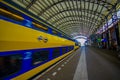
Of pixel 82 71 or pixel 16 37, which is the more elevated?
pixel 16 37

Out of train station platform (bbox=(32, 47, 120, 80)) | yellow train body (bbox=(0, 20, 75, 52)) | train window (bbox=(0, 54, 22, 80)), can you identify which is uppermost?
yellow train body (bbox=(0, 20, 75, 52))

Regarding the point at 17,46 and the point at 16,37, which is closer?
the point at 16,37

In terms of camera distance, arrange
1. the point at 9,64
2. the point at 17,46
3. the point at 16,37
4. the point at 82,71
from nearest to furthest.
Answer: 1. the point at 9,64
2. the point at 16,37
3. the point at 17,46
4. the point at 82,71

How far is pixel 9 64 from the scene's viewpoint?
20.0 feet

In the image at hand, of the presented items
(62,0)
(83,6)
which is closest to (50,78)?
(62,0)

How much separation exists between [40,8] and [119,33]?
18.5 m

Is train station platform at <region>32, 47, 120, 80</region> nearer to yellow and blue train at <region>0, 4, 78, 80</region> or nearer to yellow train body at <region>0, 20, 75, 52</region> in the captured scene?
yellow and blue train at <region>0, 4, 78, 80</region>

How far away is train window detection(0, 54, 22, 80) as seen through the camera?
220 inches

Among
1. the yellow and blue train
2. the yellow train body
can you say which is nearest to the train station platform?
the yellow and blue train

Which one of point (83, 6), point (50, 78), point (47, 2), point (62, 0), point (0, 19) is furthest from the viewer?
point (83, 6)

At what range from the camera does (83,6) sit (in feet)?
151

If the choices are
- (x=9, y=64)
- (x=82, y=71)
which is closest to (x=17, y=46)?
(x=9, y=64)

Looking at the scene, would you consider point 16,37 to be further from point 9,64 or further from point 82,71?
point 82,71

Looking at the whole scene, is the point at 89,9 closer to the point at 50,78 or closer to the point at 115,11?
the point at 115,11
